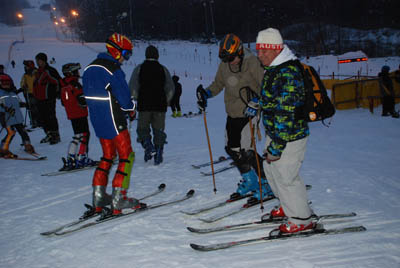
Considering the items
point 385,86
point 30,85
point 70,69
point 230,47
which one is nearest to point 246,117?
point 230,47

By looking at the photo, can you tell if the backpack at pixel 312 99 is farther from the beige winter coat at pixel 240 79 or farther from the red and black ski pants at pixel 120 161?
the red and black ski pants at pixel 120 161

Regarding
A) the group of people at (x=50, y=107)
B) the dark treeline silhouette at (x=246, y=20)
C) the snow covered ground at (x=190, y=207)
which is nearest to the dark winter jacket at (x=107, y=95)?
the snow covered ground at (x=190, y=207)

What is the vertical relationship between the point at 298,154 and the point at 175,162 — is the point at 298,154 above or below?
above

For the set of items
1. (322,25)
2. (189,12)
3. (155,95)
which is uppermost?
(189,12)

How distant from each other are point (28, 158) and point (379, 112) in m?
12.2

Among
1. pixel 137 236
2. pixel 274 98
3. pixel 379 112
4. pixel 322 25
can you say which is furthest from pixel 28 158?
pixel 322 25

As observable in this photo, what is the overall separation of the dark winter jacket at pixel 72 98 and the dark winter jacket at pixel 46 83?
8.23 feet

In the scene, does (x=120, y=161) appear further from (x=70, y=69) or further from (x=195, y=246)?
(x=70, y=69)

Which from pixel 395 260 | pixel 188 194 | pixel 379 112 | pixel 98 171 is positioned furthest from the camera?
pixel 379 112

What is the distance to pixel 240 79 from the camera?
4.49 meters

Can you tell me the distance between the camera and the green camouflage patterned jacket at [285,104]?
3109 mm

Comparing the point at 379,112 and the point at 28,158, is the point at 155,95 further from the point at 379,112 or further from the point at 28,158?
the point at 379,112

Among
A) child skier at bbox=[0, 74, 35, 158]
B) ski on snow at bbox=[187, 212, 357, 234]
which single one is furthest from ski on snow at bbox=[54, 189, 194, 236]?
child skier at bbox=[0, 74, 35, 158]

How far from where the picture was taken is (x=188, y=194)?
16.6 feet
